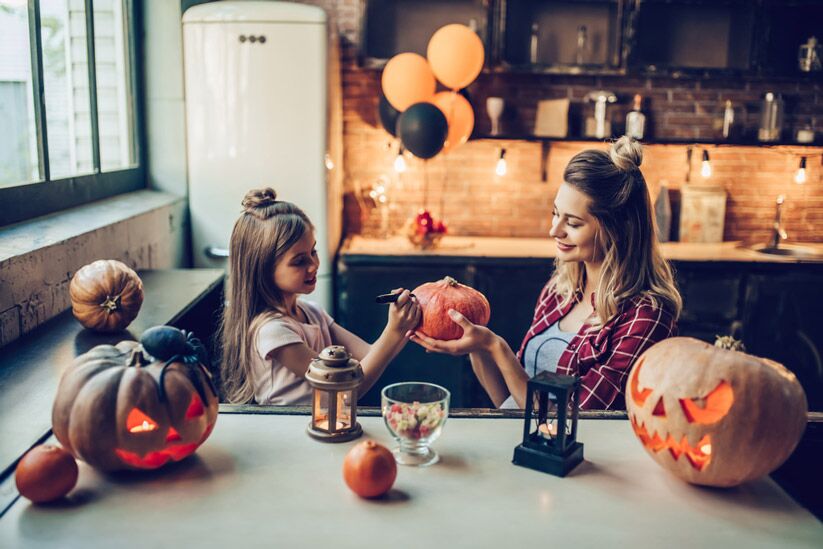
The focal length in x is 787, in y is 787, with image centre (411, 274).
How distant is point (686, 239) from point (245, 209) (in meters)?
3.29

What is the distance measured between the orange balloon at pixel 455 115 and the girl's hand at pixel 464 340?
7.35ft

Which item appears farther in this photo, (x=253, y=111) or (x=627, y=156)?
(x=253, y=111)

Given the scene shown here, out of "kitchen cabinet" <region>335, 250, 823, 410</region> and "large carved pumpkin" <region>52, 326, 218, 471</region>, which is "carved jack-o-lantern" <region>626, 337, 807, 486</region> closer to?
"large carved pumpkin" <region>52, 326, 218, 471</region>

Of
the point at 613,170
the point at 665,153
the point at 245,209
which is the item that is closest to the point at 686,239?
the point at 665,153

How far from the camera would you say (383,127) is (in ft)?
14.5

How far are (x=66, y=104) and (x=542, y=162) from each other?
8.60ft

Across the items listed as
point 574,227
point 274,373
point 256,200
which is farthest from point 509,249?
point 274,373

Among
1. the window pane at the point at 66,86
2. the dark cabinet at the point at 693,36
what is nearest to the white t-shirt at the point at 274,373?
the window pane at the point at 66,86

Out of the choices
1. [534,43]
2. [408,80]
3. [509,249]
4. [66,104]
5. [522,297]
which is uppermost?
[534,43]

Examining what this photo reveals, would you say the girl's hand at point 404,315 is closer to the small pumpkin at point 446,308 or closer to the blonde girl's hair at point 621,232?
the small pumpkin at point 446,308

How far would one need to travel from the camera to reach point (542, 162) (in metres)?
4.62

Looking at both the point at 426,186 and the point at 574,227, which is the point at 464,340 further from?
the point at 426,186

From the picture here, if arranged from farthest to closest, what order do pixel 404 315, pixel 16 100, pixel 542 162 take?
pixel 542 162, pixel 16 100, pixel 404 315

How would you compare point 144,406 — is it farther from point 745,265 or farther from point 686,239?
point 686,239
